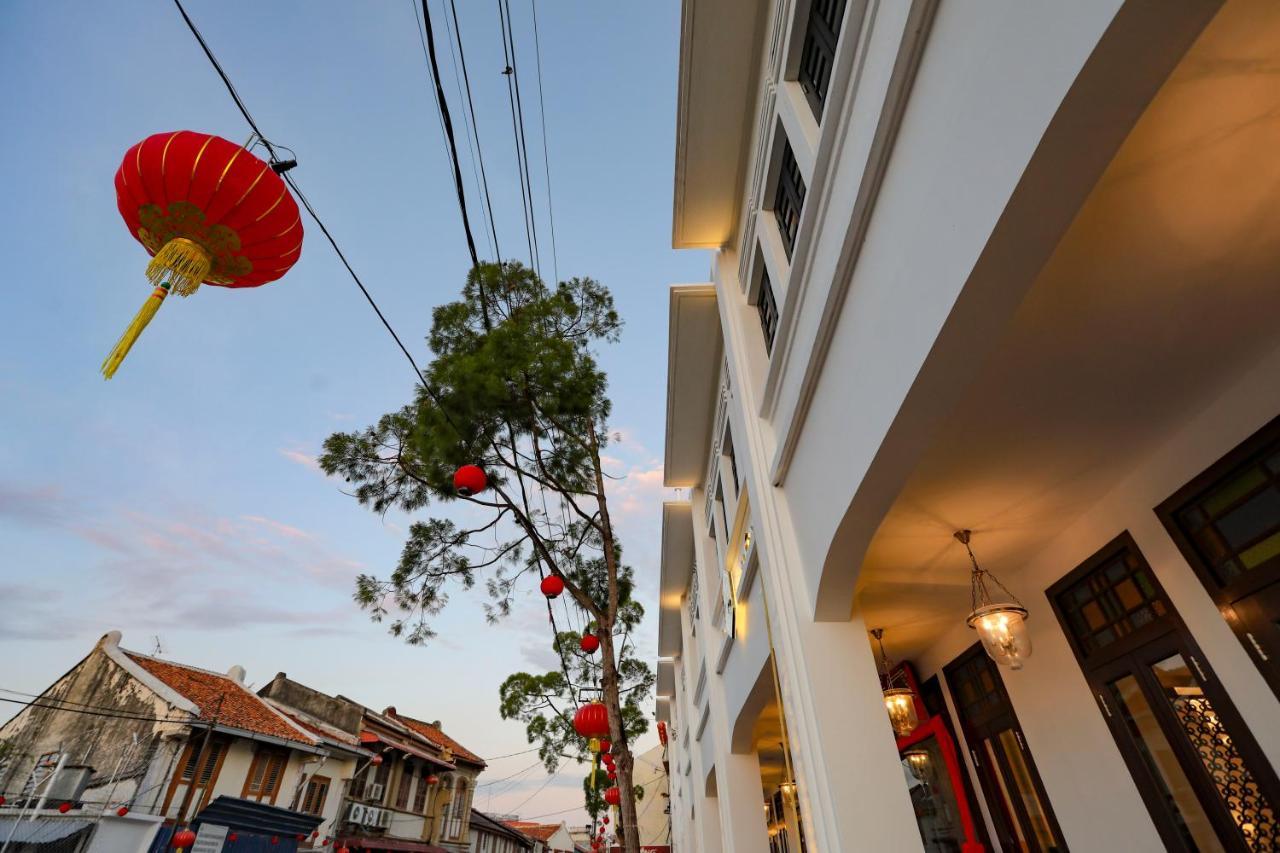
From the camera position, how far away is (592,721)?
23.5 feet

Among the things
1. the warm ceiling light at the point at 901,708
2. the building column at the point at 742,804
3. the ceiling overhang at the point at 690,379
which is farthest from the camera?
the building column at the point at 742,804

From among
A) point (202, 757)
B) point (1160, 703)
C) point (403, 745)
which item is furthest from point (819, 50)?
point (403, 745)

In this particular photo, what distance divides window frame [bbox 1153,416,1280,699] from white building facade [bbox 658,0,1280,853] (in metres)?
0.01

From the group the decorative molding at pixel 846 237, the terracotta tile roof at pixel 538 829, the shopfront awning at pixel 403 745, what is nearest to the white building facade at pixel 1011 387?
the decorative molding at pixel 846 237

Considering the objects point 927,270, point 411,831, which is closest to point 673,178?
point 927,270

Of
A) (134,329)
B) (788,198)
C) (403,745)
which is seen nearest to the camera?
(134,329)

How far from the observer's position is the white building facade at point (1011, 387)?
173cm

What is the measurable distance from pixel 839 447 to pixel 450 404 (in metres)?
5.21

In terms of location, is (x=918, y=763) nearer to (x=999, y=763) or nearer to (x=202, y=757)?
(x=999, y=763)

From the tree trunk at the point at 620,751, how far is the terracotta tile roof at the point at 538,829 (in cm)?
3938

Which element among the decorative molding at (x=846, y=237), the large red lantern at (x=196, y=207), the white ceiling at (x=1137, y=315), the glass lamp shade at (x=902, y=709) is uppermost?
the large red lantern at (x=196, y=207)

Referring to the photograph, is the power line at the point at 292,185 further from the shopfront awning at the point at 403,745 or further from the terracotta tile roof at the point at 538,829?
the terracotta tile roof at the point at 538,829

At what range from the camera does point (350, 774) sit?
17500mm

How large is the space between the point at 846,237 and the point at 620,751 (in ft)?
18.2
